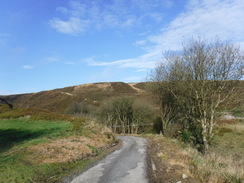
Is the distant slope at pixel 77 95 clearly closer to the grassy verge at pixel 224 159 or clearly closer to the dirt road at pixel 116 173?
the grassy verge at pixel 224 159

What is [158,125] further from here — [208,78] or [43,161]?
[43,161]

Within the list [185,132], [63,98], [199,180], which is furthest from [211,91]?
[63,98]

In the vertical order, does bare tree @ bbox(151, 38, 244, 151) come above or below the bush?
above

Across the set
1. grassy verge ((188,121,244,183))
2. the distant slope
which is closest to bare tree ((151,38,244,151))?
grassy verge ((188,121,244,183))

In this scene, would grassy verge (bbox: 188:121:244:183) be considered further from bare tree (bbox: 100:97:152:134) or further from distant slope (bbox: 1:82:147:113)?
distant slope (bbox: 1:82:147:113)

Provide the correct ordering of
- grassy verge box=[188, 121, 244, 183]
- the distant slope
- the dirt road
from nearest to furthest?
grassy verge box=[188, 121, 244, 183] → the dirt road → the distant slope

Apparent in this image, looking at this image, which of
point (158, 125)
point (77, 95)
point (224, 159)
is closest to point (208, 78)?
point (224, 159)

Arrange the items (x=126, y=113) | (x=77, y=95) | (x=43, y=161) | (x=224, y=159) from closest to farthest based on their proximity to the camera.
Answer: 1. (x=43, y=161)
2. (x=224, y=159)
3. (x=126, y=113)
4. (x=77, y=95)

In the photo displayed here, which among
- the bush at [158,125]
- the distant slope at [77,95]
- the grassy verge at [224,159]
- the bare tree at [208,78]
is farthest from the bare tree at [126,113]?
the distant slope at [77,95]

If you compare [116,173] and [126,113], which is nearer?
[116,173]

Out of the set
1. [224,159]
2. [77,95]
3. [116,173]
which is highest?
[77,95]

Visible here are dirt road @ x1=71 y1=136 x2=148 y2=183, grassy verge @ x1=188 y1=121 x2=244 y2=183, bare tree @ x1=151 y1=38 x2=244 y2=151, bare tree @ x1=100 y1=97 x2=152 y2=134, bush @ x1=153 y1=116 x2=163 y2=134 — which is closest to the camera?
grassy verge @ x1=188 y1=121 x2=244 y2=183

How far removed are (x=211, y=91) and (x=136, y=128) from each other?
1365 inches

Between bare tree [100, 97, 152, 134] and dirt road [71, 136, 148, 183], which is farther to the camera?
bare tree [100, 97, 152, 134]
